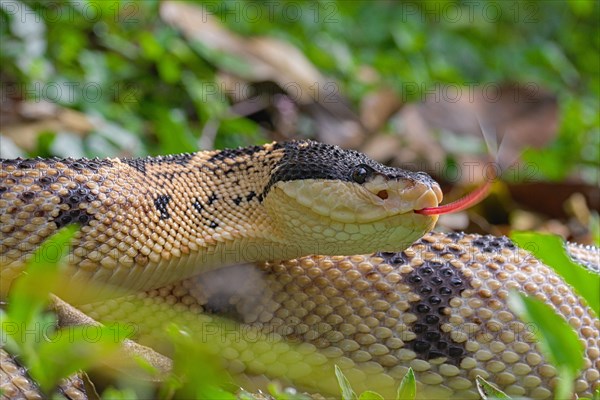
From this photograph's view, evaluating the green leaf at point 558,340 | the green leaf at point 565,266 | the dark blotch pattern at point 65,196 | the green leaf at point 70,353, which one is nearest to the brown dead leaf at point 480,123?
the dark blotch pattern at point 65,196

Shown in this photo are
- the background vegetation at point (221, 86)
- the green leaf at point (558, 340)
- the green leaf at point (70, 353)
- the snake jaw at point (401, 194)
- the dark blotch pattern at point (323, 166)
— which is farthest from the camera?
the background vegetation at point (221, 86)

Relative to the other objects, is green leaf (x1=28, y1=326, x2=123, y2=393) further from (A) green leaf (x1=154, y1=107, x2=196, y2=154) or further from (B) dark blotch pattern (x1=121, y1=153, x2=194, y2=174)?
(A) green leaf (x1=154, y1=107, x2=196, y2=154)

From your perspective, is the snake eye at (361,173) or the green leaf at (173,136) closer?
the snake eye at (361,173)

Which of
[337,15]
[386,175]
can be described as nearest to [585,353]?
[386,175]

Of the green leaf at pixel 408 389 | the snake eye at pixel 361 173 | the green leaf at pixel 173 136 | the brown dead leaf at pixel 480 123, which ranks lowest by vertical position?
the brown dead leaf at pixel 480 123

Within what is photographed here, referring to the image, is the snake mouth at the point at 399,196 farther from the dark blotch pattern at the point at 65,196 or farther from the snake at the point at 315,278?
the dark blotch pattern at the point at 65,196

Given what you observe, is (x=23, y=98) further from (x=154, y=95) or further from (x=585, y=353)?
(x=585, y=353)

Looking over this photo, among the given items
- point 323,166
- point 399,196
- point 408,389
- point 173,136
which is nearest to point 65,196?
point 323,166

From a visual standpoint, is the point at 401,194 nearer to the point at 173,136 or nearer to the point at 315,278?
the point at 315,278

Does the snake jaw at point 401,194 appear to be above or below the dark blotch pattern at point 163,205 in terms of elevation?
above
